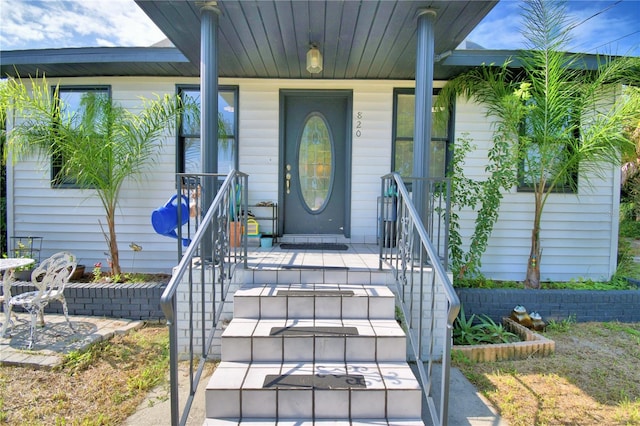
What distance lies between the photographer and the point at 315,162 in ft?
15.5

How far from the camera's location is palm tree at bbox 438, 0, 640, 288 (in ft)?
→ 12.3

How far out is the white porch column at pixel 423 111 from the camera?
2.99 metres

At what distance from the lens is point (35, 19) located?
467 centimetres

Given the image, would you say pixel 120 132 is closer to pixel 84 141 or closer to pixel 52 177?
pixel 84 141

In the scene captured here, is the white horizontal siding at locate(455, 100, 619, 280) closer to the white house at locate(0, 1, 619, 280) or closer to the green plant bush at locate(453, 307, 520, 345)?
the white house at locate(0, 1, 619, 280)

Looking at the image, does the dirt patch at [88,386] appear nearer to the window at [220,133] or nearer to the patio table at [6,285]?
the patio table at [6,285]

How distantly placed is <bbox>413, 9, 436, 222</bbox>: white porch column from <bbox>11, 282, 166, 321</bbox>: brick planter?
9.80ft

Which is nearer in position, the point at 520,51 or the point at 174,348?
the point at 174,348

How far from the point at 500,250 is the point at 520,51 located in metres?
2.57

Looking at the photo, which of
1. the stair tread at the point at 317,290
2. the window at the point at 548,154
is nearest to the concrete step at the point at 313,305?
the stair tread at the point at 317,290

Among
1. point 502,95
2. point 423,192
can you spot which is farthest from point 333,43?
point 502,95

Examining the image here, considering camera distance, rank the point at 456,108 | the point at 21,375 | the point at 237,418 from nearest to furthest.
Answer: the point at 237,418
the point at 21,375
the point at 456,108

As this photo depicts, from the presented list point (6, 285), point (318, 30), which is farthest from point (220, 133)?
point (6, 285)

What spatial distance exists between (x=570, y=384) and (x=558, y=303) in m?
1.62
